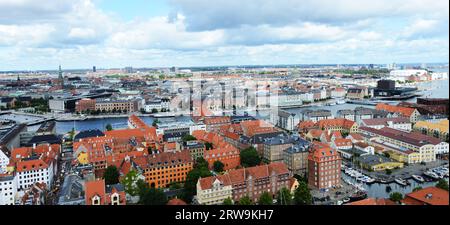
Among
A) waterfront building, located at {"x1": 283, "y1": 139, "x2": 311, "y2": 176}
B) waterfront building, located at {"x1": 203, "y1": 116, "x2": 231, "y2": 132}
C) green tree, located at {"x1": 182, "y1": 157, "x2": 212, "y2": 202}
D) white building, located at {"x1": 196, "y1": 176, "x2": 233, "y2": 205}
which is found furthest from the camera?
waterfront building, located at {"x1": 203, "y1": 116, "x2": 231, "y2": 132}

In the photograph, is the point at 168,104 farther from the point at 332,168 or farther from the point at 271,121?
the point at 332,168

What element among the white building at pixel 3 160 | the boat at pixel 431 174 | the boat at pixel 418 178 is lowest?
the boat at pixel 418 178

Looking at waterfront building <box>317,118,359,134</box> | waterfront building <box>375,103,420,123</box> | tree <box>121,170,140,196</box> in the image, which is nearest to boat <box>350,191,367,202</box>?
tree <box>121,170,140,196</box>

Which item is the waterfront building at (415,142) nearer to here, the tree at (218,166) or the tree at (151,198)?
the tree at (218,166)

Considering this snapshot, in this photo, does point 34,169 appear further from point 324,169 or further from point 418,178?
point 418,178

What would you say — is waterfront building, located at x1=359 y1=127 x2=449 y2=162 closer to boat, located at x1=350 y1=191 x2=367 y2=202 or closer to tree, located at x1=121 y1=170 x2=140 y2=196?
boat, located at x1=350 y1=191 x2=367 y2=202

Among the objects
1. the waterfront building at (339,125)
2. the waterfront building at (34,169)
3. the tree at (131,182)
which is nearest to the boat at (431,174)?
the waterfront building at (339,125)
